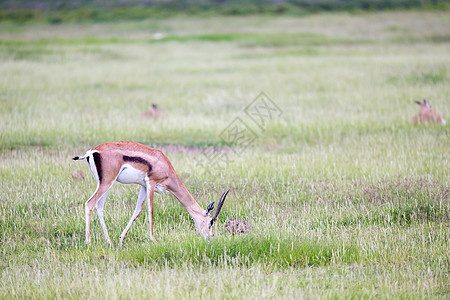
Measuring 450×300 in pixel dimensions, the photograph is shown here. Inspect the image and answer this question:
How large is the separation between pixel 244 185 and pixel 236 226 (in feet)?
6.88

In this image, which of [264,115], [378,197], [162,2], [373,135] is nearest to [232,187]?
[378,197]

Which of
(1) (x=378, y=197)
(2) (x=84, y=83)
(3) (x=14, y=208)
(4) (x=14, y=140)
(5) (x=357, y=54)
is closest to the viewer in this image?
(3) (x=14, y=208)

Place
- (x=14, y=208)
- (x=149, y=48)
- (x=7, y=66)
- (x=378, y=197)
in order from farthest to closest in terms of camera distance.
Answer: (x=149, y=48), (x=7, y=66), (x=378, y=197), (x=14, y=208)

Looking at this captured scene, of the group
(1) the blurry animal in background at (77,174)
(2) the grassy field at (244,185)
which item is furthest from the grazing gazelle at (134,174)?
(1) the blurry animal in background at (77,174)

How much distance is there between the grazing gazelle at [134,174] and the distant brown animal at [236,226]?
1.31ft

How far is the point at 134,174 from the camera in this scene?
685 centimetres

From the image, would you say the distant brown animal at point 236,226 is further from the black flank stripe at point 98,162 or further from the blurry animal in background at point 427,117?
the blurry animal in background at point 427,117

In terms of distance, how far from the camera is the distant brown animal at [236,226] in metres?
7.17

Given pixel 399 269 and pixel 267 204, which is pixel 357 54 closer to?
pixel 267 204

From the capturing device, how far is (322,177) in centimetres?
981

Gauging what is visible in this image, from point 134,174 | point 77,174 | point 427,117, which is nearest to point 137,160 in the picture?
point 134,174

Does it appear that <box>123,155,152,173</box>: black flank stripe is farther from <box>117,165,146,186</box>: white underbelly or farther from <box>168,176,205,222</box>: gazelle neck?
<box>168,176,205,222</box>: gazelle neck

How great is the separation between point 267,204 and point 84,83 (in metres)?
16.1

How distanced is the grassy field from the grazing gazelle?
1.04 ft
